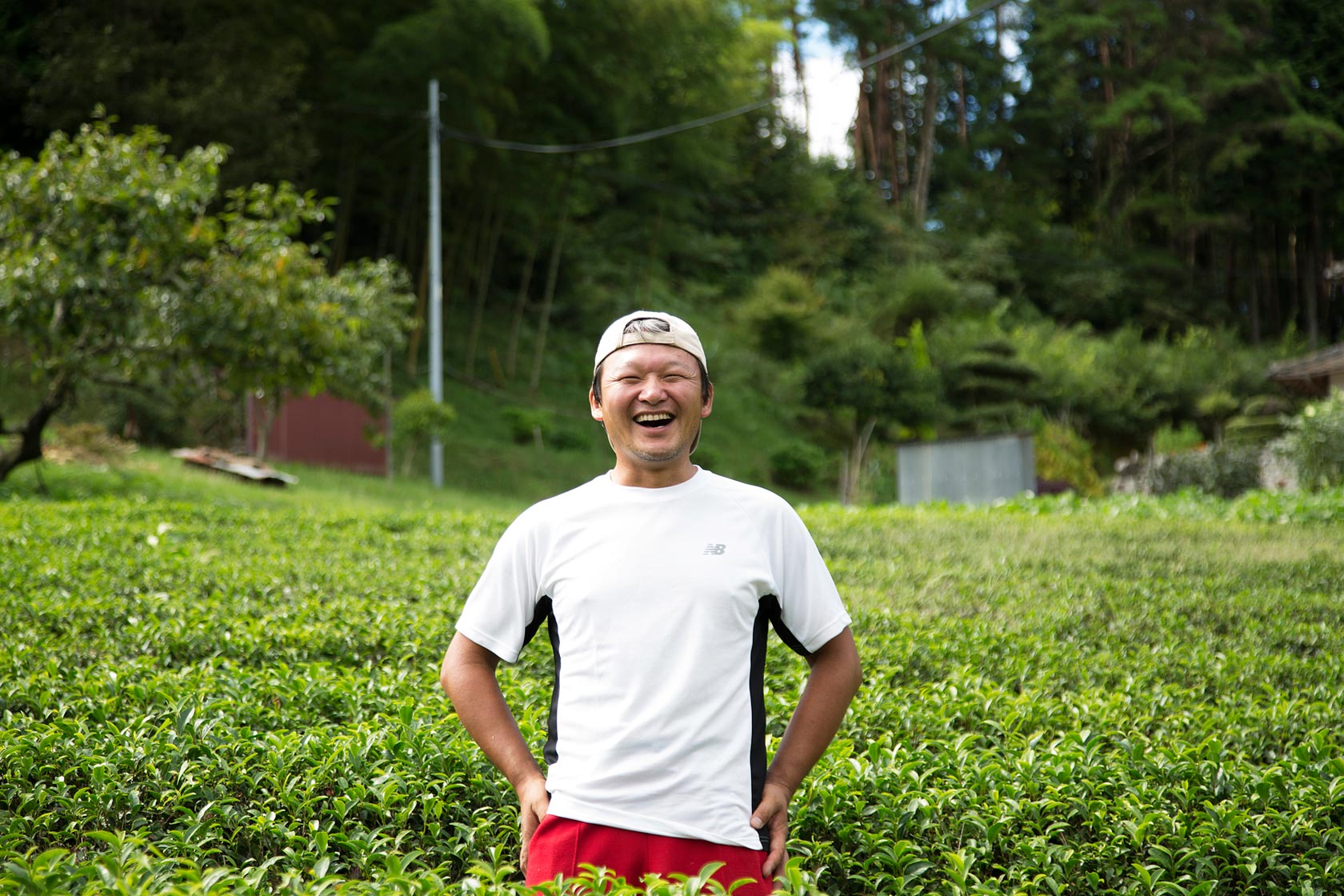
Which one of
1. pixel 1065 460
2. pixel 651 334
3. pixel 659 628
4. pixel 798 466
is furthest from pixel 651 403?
pixel 798 466

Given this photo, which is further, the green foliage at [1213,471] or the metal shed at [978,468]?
the metal shed at [978,468]

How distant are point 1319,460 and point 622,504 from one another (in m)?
13.6

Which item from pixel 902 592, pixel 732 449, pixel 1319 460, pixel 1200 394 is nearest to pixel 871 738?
pixel 902 592

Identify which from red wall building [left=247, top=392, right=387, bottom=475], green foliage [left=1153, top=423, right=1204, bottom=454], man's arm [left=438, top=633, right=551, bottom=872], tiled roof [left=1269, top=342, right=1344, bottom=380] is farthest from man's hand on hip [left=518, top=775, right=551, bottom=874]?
green foliage [left=1153, top=423, right=1204, bottom=454]

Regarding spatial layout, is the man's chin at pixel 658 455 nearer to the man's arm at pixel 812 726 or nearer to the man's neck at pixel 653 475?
the man's neck at pixel 653 475

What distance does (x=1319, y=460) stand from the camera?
531 inches

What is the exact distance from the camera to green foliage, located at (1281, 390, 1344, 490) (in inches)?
526

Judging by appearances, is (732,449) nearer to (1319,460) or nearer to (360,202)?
(360,202)

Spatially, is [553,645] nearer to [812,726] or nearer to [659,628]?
[659,628]

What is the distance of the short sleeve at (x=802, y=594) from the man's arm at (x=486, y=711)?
1.78 ft

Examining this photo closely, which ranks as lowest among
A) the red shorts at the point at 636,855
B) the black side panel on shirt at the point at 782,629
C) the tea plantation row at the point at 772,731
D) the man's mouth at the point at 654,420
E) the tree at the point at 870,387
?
the tea plantation row at the point at 772,731

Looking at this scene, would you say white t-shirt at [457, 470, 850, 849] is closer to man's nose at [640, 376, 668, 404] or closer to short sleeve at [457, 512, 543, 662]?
short sleeve at [457, 512, 543, 662]

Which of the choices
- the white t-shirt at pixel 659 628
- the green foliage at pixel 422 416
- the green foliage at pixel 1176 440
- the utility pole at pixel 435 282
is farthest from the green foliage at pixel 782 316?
the white t-shirt at pixel 659 628

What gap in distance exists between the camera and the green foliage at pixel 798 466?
74.9 feet
